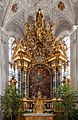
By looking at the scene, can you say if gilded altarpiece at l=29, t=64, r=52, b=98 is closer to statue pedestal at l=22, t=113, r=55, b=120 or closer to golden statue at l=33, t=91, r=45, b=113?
golden statue at l=33, t=91, r=45, b=113

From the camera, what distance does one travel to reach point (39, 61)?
2423 centimetres

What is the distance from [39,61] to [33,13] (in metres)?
3.39

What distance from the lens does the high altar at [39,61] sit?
2355 cm

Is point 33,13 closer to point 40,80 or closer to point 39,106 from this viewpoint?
point 40,80

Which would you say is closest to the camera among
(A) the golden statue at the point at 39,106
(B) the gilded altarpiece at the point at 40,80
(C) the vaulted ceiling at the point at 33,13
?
(A) the golden statue at the point at 39,106

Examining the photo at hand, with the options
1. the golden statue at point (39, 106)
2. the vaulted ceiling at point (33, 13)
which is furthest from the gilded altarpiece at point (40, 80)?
the vaulted ceiling at point (33, 13)

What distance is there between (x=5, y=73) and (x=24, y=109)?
2.92 m

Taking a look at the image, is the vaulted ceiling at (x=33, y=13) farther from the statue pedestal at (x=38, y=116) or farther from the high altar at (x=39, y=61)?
the statue pedestal at (x=38, y=116)

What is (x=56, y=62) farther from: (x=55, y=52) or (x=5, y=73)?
(x=5, y=73)

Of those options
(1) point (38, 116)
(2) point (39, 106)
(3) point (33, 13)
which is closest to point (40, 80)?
(2) point (39, 106)

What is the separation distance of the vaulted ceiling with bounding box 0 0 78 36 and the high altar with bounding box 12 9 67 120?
89cm

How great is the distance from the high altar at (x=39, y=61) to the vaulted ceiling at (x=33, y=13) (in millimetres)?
889

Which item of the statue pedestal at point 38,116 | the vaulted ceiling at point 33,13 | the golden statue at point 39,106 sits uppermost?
the vaulted ceiling at point 33,13

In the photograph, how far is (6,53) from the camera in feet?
81.4
